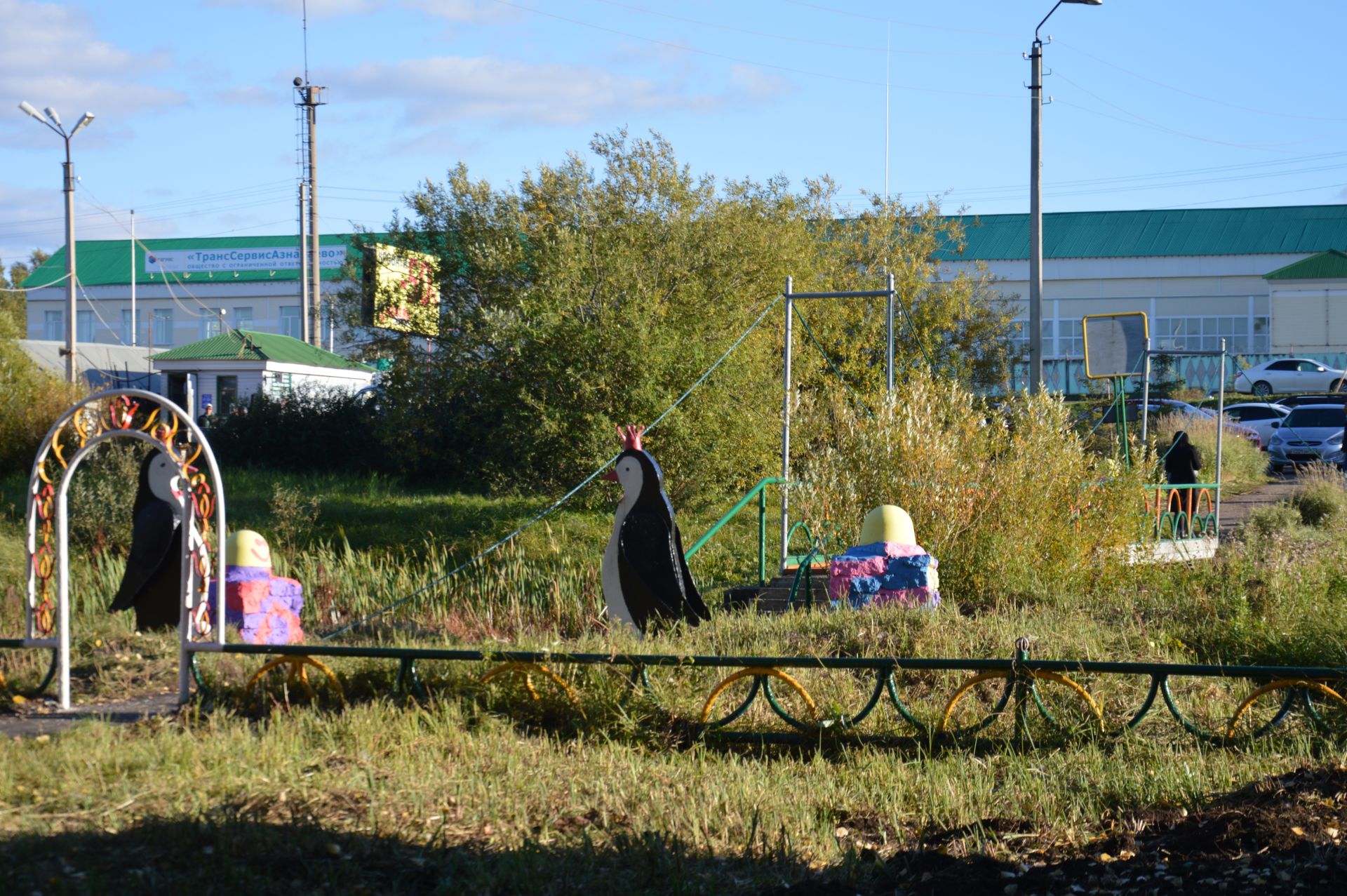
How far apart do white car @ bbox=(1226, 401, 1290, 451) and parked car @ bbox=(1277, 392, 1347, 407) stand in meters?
0.51

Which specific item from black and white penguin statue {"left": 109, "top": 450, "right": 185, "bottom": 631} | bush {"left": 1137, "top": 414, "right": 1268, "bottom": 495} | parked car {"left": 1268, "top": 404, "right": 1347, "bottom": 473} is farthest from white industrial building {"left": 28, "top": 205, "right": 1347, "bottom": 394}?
black and white penguin statue {"left": 109, "top": 450, "right": 185, "bottom": 631}

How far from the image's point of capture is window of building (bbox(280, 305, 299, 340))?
52.4 meters

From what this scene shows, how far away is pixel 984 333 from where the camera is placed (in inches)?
1108

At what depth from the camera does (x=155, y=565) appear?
26.3 ft

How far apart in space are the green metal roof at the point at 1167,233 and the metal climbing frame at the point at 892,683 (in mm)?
37444

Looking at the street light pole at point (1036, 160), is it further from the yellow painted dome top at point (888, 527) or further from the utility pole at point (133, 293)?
Result: the utility pole at point (133, 293)

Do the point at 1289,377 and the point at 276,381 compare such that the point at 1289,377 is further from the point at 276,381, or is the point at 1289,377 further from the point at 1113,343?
the point at 276,381

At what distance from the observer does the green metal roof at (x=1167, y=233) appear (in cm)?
4178

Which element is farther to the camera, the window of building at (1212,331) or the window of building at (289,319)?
the window of building at (289,319)

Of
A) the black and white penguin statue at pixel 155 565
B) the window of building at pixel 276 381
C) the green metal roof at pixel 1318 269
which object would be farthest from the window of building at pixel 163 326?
the black and white penguin statue at pixel 155 565

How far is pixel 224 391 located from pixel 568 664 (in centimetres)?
3034

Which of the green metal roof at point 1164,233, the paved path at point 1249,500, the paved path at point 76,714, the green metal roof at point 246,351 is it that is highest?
the green metal roof at point 1164,233

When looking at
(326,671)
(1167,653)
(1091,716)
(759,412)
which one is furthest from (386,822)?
(759,412)

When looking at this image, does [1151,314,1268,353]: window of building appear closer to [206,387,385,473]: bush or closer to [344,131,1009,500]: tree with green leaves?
[344,131,1009,500]: tree with green leaves
